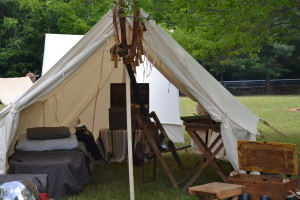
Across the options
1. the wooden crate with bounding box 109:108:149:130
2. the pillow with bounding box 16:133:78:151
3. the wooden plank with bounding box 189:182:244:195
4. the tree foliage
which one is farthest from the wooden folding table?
the wooden crate with bounding box 109:108:149:130

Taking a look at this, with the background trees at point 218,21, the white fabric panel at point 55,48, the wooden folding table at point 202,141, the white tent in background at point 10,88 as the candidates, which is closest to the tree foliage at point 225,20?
the background trees at point 218,21

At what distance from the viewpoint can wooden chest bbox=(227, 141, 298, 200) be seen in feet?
15.1

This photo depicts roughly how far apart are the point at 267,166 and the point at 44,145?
261 centimetres

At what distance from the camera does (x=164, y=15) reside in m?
5.25

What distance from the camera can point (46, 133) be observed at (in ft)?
20.6

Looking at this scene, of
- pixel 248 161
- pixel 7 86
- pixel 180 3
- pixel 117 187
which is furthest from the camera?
pixel 7 86

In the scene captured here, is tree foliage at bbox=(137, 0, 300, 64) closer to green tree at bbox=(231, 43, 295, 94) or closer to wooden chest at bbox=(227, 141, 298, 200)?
wooden chest at bbox=(227, 141, 298, 200)

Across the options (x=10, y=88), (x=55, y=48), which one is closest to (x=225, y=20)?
(x=55, y=48)

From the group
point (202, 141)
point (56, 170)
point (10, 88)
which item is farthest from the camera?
point (10, 88)

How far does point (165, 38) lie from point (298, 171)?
187 centimetres

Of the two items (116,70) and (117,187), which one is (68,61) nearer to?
(117,187)

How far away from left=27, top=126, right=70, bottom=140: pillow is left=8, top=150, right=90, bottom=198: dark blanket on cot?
1.80ft

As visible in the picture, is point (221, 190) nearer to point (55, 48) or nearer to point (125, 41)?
point (125, 41)

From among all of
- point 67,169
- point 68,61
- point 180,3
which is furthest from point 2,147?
point 180,3
